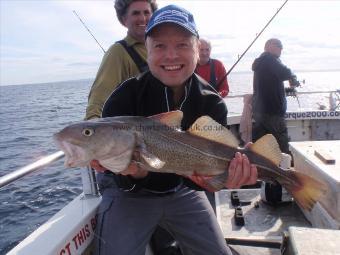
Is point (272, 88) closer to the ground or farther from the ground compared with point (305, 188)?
farther from the ground

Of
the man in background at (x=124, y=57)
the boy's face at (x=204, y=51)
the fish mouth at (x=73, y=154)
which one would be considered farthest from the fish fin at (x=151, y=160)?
the boy's face at (x=204, y=51)

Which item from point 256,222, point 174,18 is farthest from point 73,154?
point 256,222

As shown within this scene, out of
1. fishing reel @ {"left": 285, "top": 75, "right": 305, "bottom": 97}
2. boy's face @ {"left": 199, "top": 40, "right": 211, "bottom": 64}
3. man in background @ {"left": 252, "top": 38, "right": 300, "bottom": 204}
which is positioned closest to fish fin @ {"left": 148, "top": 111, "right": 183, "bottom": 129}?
boy's face @ {"left": 199, "top": 40, "right": 211, "bottom": 64}

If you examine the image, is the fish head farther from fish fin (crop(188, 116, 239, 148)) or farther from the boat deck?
the boat deck

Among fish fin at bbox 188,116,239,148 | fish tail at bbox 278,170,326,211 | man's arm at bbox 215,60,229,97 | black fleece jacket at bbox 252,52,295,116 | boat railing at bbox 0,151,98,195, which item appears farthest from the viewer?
black fleece jacket at bbox 252,52,295,116

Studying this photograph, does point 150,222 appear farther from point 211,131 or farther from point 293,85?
point 293,85

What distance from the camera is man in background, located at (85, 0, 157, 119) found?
3.86 metres

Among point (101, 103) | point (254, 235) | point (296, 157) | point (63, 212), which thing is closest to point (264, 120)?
point (296, 157)

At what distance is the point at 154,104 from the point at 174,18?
823 mm

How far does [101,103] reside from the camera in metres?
3.85

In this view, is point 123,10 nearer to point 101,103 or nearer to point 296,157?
point 101,103

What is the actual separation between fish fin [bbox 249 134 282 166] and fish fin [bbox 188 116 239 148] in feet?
0.67

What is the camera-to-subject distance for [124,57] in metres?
4.01

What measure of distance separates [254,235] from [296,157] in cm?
119
